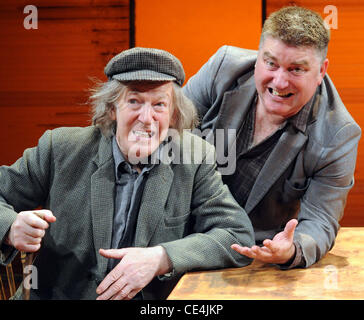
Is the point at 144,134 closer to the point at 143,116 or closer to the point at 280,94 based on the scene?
the point at 143,116

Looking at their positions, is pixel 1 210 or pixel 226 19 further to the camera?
pixel 226 19

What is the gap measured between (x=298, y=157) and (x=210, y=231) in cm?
60

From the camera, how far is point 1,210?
183 cm

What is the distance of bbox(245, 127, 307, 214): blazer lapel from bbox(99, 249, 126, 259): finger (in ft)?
2.57

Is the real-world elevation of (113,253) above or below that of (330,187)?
below

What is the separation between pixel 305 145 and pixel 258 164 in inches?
9.3

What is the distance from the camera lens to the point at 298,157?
2305 mm

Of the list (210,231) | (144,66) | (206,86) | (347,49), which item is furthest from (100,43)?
(210,231)

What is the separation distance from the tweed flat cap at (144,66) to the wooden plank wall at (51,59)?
2131 mm

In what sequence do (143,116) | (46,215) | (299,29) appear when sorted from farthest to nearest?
(299,29), (143,116), (46,215)
